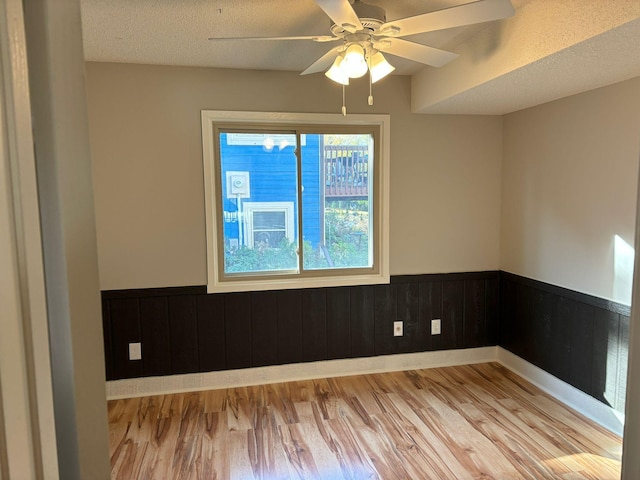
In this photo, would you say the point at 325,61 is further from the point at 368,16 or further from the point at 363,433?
the point at 363,433

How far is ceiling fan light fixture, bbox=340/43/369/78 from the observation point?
1.87 m

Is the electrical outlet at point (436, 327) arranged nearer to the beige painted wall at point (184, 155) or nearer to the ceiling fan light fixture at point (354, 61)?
the beige painted wall at point (184, 155)

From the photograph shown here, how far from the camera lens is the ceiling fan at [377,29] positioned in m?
1.57

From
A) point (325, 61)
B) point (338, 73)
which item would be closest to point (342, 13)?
point (338, 73)

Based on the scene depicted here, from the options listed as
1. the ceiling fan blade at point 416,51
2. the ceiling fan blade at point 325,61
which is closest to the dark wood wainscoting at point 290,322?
the ceiling fan blade at point 325,61

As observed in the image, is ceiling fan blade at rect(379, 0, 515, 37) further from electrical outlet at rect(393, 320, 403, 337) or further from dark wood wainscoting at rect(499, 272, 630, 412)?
electrical outlet at rect(393, 320, 403, 337)

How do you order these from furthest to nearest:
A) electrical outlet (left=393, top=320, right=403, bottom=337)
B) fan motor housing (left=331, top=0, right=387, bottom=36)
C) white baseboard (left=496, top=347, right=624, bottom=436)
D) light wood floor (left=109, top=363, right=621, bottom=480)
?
electrical outlet (left=393, top=320, right=403, bottom=337) → white baseboard (left=496, top=347, right=624, bottom=436) → light wood floor (left=109, top=363, right=621, bottom=480) → fan motor housing (left=331, top=0, right=387, bottom=36)

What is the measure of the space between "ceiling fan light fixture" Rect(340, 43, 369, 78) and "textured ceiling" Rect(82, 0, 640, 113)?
37cm

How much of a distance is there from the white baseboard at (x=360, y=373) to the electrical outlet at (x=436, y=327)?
178mm

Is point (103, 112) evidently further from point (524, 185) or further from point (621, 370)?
point (621, 370)

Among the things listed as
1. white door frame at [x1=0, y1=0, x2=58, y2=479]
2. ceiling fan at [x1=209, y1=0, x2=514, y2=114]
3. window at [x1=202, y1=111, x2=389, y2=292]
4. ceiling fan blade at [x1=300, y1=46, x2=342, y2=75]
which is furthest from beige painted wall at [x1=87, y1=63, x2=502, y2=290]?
white door frame at [x1=0, y1=0, x2=58, y2=479]

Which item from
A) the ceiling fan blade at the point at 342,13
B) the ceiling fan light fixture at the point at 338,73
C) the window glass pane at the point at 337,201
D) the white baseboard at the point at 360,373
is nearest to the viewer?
the ceiling fan blade at the point at 342,13

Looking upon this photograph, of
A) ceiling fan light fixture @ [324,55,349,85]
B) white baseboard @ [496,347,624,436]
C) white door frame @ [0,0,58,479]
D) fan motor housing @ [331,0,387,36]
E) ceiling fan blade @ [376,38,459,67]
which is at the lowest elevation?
white baseboard @ [496,347,624,436]

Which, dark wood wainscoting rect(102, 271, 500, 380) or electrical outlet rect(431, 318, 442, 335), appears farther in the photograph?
electrical outlet rect(431, 318, 442, 335)
